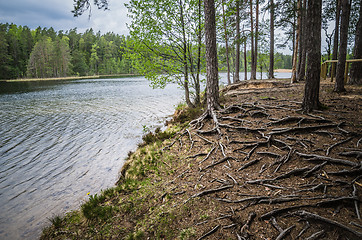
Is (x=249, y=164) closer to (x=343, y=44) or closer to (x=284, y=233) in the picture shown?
(x=284, y=233)

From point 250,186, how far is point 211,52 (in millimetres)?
5850

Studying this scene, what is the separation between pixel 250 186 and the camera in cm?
414

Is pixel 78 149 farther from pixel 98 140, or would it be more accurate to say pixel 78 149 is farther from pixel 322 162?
pixel 322 162

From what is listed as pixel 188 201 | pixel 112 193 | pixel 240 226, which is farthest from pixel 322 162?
pixel 112 193

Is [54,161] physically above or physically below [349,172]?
below

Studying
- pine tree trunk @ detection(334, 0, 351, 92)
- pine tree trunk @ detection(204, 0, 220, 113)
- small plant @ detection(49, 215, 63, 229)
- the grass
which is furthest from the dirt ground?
small plant @ detection(49, 215, 63, 229)

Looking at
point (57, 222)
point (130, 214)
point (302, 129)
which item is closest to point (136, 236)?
point (130, 214)

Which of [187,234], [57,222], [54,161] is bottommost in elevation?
[57,222]

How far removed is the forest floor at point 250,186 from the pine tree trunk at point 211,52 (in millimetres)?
1413

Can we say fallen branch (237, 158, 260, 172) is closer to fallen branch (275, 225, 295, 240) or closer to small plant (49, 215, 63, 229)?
fallen branch (275, 225, 295, 240)

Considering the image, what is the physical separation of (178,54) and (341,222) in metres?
12.5

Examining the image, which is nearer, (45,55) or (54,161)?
(54,161)

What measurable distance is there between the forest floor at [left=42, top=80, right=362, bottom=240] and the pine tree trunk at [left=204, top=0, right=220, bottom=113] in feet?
4.63

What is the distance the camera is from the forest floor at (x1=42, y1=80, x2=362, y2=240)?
120 inches
